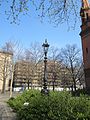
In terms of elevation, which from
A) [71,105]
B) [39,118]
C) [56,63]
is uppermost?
[56,63]

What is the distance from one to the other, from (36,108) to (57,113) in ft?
4.58

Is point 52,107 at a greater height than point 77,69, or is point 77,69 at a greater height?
point 77,69

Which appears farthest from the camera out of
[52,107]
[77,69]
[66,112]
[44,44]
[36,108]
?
[77,69]

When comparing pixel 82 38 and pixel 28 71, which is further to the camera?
pixel 28 71

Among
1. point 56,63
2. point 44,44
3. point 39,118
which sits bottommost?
point 39,118

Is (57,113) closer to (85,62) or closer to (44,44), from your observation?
(44,44)

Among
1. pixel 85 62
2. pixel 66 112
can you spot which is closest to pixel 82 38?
pixel 85 62

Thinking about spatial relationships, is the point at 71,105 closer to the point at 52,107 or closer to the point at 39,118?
the point at 52,107

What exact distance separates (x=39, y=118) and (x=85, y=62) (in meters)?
27.2

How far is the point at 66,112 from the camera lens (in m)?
8.16

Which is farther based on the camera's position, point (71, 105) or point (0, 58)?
point (0, 58)

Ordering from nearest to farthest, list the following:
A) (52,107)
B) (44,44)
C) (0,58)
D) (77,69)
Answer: (52,107) < (44,44) < (0,58) < (77,69)

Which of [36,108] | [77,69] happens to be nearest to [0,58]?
[77,69]

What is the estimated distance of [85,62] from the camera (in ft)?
115
